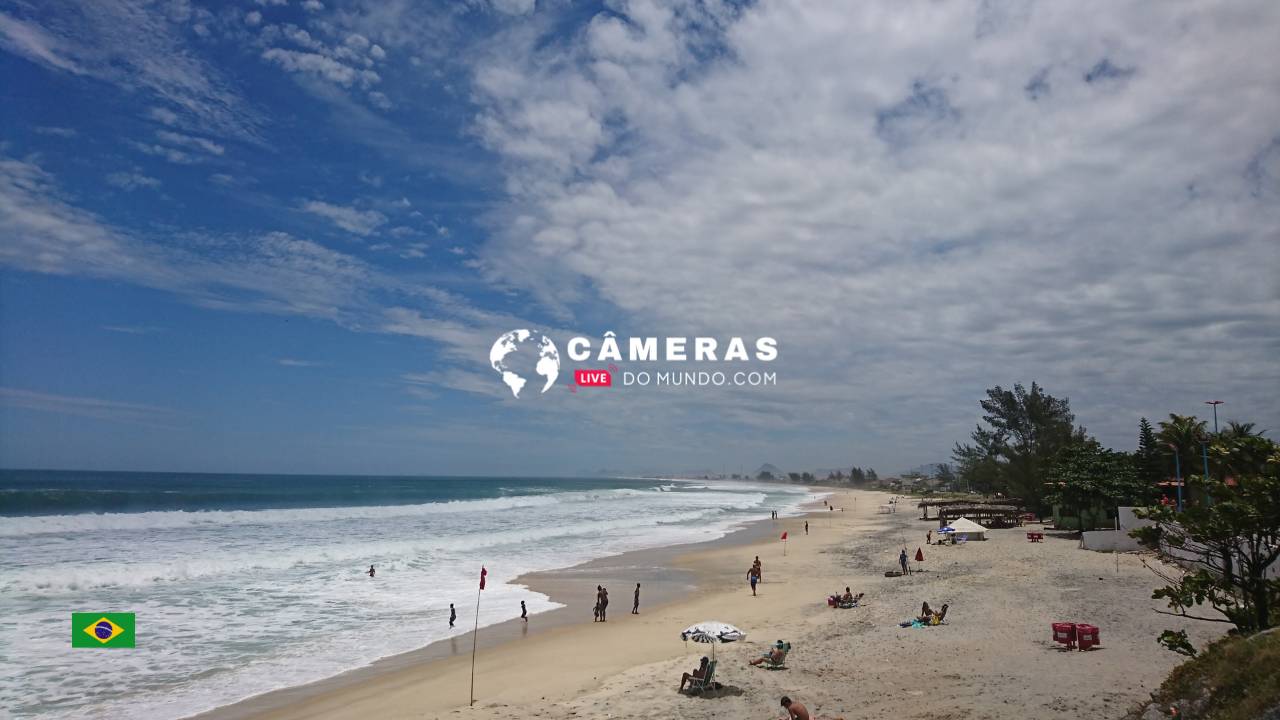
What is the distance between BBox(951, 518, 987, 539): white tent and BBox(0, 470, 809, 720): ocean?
16.5 m

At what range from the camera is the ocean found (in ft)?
53.1

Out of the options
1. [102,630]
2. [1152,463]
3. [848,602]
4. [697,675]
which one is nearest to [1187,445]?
[1152,463]

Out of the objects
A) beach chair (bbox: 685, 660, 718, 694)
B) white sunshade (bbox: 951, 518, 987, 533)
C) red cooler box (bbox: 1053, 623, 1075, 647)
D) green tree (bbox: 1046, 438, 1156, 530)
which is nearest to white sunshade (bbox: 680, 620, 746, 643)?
beach chair (bbox: 685, 660, 718, 694)

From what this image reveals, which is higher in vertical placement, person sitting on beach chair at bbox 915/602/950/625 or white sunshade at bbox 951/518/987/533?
person sitting on beach chair at bbox 915/602/950/625

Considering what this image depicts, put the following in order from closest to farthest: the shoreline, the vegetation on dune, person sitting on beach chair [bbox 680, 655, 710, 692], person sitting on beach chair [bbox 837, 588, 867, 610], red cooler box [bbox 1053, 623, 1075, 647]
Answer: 1. the vegetation on dune
2. person sitting on beach chair [bbox 680, 655, 710, 692]
3. the shoreline
4. red cooler box [bbox 1053, 623, 1075, 647]
5. person sitting on beach chair [bbox 837, 588, 867, 610]

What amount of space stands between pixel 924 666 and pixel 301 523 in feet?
171

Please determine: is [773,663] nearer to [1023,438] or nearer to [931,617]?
[931,617]

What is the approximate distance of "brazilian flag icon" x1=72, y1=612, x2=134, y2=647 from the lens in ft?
61.6

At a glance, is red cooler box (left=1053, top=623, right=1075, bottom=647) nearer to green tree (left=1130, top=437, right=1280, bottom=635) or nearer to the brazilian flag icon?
green tree (left=1130, top=437, right=1280, bottom=635)

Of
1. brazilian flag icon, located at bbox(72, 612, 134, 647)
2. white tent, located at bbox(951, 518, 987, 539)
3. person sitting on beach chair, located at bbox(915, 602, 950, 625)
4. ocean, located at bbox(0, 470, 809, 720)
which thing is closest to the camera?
ocean, located at bbox(0, 470, 809, 720)

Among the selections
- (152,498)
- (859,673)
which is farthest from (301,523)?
(859,673)

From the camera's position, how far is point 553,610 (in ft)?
79.5

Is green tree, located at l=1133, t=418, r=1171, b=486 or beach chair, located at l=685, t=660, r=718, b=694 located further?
green tree, located at l=1133, t=418, r=1171, b=486

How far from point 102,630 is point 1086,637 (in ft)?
79.2
